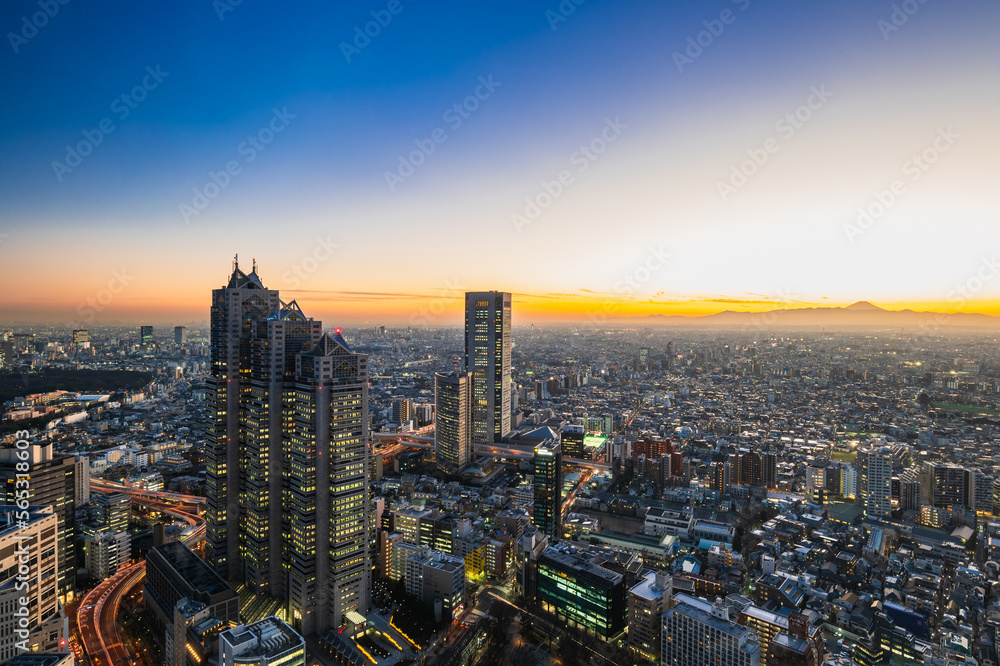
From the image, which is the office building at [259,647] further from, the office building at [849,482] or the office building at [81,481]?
the office building at [849,482]

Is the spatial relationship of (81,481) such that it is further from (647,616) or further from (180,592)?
(647,616)

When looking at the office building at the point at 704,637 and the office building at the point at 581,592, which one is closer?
the office building at the point at 704,637

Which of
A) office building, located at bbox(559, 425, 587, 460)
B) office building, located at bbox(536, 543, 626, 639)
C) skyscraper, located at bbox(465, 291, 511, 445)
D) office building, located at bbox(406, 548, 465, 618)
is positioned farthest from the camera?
office building, located at bbox(559, 425, 587, 460)

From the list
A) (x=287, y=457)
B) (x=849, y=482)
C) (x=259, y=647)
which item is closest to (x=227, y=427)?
(x=287, y=457)

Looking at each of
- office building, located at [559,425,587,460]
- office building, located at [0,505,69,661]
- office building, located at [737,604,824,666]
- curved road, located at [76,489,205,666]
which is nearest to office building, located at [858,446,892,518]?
office building, located at [737,604,824,666]

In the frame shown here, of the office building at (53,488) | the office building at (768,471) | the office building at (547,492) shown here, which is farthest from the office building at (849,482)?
the office building at (53,488)

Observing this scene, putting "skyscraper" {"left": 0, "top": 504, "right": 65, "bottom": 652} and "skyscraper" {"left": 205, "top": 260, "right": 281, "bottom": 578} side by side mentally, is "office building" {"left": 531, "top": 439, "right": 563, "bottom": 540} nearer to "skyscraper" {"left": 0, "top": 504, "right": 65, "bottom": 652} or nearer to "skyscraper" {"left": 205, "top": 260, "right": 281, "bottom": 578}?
"skyscraper" {"left": 205, "top": 260, "right": 281, "bottom": 578}

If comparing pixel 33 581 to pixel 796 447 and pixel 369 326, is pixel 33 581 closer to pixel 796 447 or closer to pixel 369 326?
pixel 796 447
